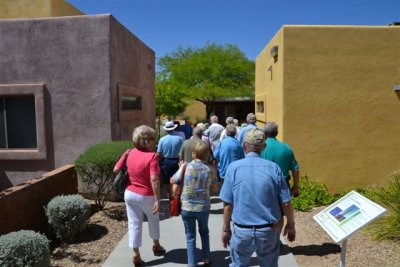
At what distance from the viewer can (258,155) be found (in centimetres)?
343

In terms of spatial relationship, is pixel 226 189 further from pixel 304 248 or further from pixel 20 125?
pixel 20 125

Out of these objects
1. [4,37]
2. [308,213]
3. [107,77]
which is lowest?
[308,213]

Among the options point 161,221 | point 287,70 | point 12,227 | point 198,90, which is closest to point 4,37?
point 12,227

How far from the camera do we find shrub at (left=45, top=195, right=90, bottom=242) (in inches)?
224

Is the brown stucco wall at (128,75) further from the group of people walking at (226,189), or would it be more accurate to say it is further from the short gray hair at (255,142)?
the short gray hair at (255,142)

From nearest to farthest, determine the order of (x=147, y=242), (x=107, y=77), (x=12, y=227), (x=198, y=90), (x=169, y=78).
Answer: (x=12, y=227)
(x=147, y=242)
(x=107, y=77)
(x=198, y=90)
(x=169, y=78)

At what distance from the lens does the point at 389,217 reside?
591cm

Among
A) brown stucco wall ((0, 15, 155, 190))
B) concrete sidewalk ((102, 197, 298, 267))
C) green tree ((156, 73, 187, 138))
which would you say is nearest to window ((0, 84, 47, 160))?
brown stucco wall ((0, 15, 155, 190))

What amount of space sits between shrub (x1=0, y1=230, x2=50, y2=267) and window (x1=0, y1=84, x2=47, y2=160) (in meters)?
4.33

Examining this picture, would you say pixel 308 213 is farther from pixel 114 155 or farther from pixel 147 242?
pixel 114 155

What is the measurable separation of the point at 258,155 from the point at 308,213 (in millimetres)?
4517

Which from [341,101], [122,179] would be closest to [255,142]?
[122,179]

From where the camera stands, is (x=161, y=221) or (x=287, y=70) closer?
(x=161, y=221)

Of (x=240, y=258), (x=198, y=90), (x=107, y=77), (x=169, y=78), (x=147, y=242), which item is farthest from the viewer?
(x=169, y=78)
